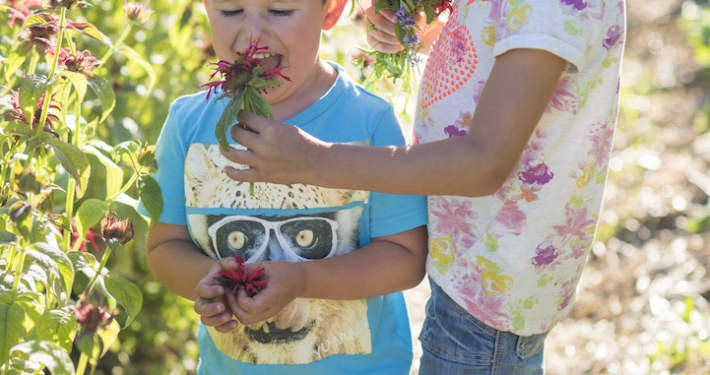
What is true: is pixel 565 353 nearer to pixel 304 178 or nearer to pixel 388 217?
pixel 388 217

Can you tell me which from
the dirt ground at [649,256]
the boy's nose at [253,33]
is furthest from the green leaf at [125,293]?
the dirt ground at [649,256]

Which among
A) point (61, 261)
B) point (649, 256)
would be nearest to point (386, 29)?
point (61, 261)

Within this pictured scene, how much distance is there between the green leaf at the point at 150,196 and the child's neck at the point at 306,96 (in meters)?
0.28

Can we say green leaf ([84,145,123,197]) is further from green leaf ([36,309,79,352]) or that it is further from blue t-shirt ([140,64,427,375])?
green leaf ([36,309,79,352])

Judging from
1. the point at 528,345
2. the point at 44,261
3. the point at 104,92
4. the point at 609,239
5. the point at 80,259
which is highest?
the point at 104,92

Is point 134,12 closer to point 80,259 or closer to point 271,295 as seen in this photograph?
point 80,259

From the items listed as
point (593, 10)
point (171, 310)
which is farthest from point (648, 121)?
point (593, 10)

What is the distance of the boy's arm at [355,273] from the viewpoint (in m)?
1.09

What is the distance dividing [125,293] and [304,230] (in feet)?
1.19

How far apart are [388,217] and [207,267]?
362 millimetres

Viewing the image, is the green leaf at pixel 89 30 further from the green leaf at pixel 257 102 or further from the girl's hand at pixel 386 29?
the girl's hand at pixel 386 29

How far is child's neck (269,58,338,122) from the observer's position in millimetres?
1301

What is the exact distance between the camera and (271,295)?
1051 mm

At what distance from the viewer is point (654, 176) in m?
3.73
